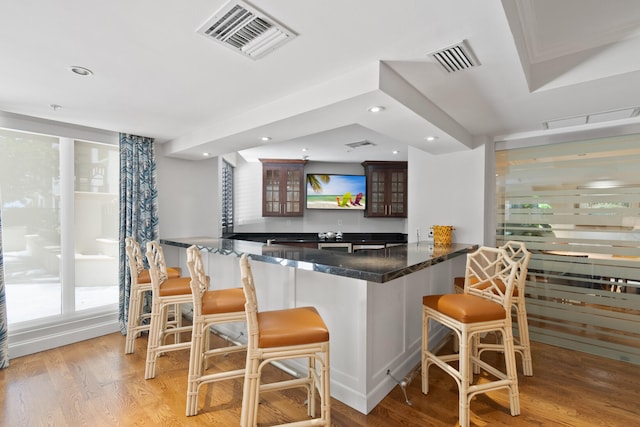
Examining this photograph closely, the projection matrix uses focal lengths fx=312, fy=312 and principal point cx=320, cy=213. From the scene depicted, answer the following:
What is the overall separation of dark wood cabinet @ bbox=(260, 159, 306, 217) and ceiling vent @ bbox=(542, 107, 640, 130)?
12.8ft

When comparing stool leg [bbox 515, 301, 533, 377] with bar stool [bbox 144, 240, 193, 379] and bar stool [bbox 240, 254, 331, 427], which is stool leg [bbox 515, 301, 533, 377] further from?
bar stool [bbox 144, 240, 193, 379]

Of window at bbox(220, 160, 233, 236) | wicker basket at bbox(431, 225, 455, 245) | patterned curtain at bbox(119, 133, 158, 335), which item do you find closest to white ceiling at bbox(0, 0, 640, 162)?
patterned curtain at bbox(119, 133, 158, 335)

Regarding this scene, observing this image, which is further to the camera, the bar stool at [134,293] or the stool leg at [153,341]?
the bar stool at [134,293]

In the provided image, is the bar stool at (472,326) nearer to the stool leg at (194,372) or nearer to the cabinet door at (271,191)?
the stool leg at (194,372)

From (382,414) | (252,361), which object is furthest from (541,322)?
(252,361)

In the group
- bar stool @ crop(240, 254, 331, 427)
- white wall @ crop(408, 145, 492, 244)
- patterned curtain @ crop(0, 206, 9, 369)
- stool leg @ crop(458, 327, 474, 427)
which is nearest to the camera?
bar stool @ crop(240, 254, 331, 427)

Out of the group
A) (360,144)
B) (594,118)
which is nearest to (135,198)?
(360,144)

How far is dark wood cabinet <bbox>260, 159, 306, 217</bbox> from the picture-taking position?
599 cm

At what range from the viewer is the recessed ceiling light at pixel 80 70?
1.99m

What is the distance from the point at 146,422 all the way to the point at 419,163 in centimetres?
372

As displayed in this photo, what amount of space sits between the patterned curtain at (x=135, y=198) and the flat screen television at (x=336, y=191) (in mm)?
2968

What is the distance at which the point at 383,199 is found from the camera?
20.1 ft

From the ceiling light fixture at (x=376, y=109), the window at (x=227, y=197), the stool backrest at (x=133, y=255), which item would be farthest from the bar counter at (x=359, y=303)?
the window at (x=227, y=197)

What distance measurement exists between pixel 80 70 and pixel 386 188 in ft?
16.3
